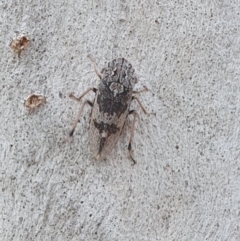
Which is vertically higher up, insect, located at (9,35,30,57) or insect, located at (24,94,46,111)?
Result: insect, located at (9,35,30,57)

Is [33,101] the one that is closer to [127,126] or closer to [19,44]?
[19,44]

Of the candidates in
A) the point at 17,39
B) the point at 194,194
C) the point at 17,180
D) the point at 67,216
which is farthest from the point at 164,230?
the point at 17,39

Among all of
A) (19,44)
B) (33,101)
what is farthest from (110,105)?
(19,44)

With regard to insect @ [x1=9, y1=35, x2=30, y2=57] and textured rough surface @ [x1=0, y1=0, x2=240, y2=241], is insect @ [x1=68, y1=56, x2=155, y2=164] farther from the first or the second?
insect @ [x1=9, y1=35, x2=30, y2=57]

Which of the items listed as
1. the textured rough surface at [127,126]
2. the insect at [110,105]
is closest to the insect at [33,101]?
the textured rough surface at [127,126]

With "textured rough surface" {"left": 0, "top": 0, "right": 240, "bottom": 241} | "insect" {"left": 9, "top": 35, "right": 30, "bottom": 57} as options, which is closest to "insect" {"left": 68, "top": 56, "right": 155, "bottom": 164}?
"textured rough surface" {"left": 0, "top": 0, "right": 240, "bottom": 241}

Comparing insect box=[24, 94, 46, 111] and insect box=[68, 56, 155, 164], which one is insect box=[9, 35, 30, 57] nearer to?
insect box=[24, 94, 46, 111]

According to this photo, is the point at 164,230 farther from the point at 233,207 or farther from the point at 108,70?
the point at 108,70
